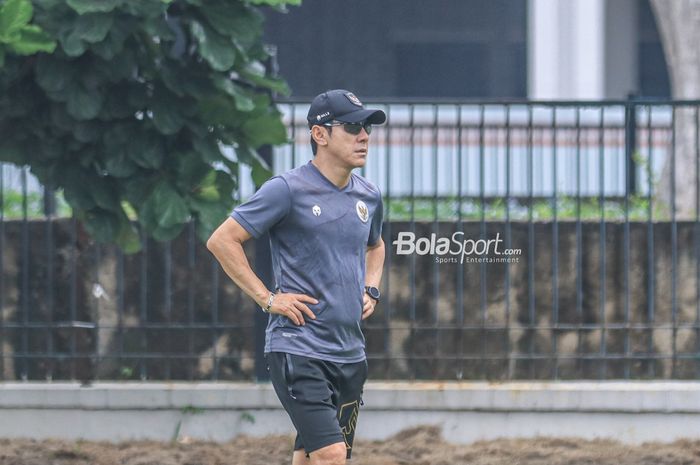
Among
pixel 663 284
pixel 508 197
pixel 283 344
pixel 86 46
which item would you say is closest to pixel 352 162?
pixel 283 344

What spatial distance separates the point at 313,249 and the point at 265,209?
9.6 inches

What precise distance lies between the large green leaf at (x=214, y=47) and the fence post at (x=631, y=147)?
3056 millimetres

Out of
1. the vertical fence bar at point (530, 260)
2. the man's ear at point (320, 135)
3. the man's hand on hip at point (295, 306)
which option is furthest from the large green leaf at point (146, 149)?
the vertical fence bar at point (530, 260)

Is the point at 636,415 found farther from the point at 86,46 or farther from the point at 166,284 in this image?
the point at 86,46

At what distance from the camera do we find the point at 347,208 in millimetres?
5613

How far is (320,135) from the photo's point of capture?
18.3ft

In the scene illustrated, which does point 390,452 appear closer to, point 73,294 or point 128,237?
point 128,237

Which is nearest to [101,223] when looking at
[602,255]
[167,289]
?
[167,289]

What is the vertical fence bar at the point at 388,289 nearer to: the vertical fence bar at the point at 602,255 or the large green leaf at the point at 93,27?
the vertical fence bar at the point at 602,255

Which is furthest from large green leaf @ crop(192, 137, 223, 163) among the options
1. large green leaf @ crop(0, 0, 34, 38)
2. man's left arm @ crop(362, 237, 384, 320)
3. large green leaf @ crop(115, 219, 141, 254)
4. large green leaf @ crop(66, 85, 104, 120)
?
man's left arm @ crop(362, 237, 384, 320)

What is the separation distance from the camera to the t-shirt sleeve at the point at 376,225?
5.90 metres

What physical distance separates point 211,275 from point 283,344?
3.38m

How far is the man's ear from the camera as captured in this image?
557 centimetres

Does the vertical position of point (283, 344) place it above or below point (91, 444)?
above
